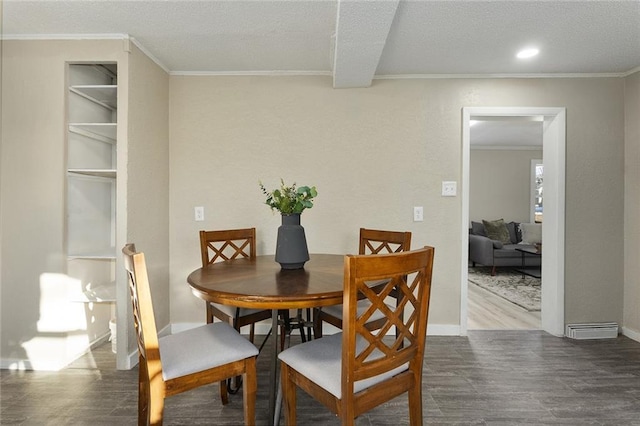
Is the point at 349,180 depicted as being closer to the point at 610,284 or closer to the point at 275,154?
the point at 275,154

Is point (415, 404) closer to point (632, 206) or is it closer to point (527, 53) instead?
point (527, 53)

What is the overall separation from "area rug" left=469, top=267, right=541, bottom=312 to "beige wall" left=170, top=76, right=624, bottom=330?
1042 millimetres

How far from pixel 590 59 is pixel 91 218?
4.13 m

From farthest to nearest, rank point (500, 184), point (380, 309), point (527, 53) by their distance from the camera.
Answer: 1. point (500, 184)
2. point (527, 53)
3. point (380, 309)

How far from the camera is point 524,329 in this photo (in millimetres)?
3186

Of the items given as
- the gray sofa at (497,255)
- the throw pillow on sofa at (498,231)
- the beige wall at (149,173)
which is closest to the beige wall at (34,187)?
the beige wall at (149,173)

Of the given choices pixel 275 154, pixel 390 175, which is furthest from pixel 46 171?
pixel 390 175

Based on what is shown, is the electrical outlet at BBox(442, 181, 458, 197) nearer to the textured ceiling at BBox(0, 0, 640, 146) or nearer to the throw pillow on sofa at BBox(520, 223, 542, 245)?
the textured ceiling at BBox(0, 0, 640, 146)

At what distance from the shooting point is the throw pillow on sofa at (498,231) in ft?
19.8

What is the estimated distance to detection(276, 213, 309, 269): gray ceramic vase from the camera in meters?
1.90

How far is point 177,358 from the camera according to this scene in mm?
1464

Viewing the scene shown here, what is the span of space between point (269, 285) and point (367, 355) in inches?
21.7

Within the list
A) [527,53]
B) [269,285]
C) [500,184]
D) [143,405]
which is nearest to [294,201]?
[269,285]

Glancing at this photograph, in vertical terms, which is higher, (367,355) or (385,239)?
(385,239)
